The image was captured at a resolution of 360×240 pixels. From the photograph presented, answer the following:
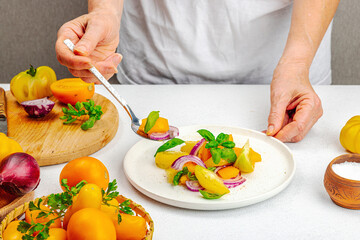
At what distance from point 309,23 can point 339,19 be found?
1.05 meters

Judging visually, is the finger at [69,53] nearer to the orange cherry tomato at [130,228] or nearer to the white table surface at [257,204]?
the white table surface at [257,204]

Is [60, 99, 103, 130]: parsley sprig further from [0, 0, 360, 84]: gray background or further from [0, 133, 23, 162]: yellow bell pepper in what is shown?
[0, 0, 360, 84]: gray background

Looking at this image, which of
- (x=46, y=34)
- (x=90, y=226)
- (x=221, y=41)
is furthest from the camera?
(x=46, y=34)

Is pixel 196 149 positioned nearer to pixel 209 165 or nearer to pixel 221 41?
pixel 209 165

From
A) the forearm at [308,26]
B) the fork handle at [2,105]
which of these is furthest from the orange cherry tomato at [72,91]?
the forearm at [308,26]

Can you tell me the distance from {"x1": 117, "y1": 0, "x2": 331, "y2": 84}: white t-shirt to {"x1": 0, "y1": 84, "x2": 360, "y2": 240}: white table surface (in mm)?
107

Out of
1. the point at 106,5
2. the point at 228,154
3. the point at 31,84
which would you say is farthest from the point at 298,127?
the point at 31,84

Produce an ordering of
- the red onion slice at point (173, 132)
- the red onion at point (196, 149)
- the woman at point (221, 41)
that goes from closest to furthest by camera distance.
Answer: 1. the red onion at point (196, 149)
2. the red onion slice at point (173, 132)
3. the woman at point (221, 41)

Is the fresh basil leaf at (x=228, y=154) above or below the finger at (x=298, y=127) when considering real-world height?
above

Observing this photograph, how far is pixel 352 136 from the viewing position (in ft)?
3.64

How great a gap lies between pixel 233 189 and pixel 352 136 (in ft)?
1.22

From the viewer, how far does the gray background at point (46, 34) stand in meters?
2.40

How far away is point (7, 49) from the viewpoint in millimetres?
2537

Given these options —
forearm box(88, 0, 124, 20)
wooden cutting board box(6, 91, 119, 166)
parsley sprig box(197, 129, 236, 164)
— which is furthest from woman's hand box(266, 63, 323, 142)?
forearm box(88, 0, 124, 20)
